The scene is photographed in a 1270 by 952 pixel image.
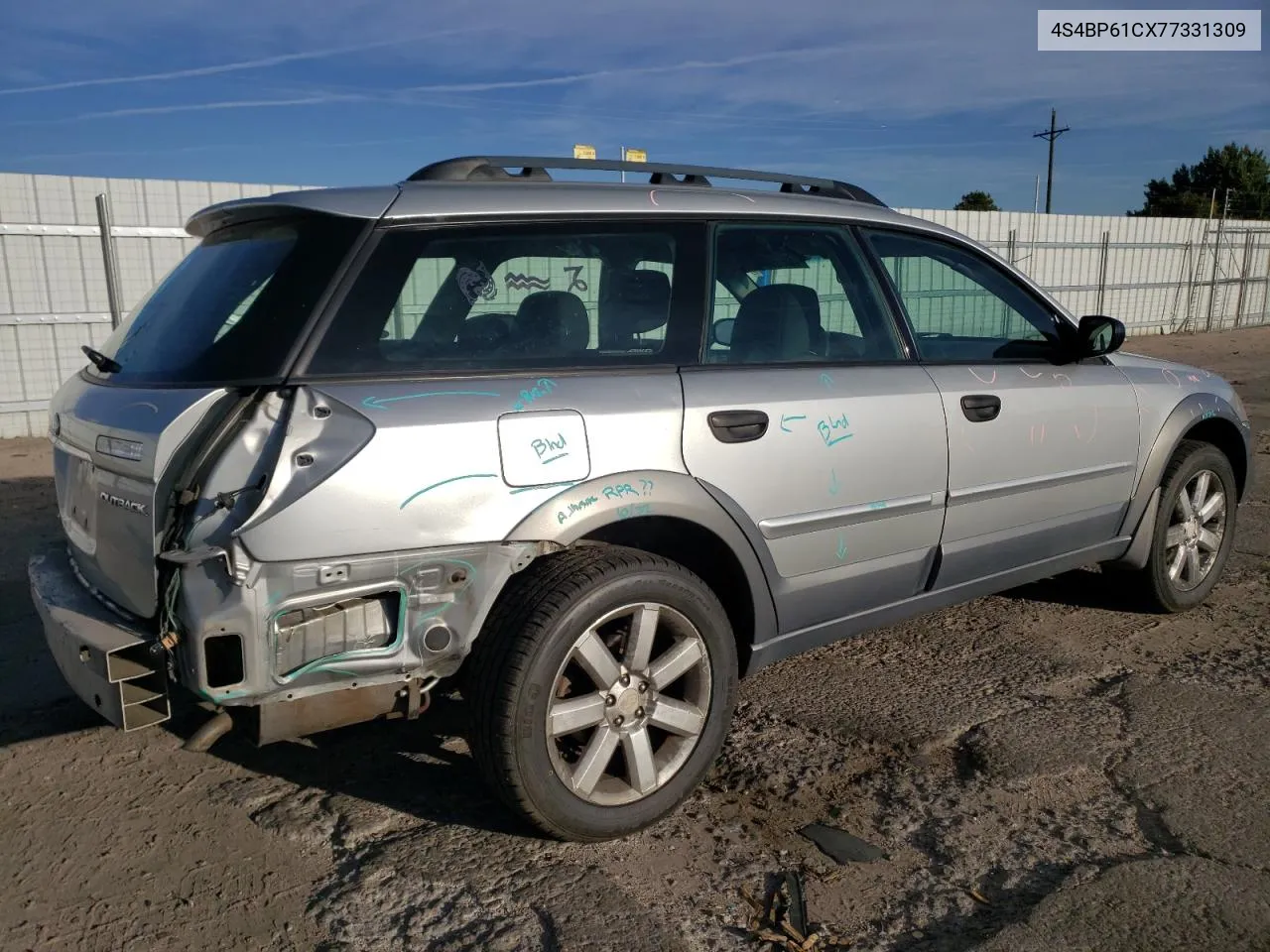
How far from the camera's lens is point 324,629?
2.36m

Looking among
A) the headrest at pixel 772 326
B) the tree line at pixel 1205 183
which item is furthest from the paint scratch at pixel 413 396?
the tree line at pixel 1205 183

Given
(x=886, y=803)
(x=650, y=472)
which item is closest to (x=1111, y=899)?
(x=886, y=803)

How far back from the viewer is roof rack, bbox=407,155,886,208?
3.00 meters

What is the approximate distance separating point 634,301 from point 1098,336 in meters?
2.00

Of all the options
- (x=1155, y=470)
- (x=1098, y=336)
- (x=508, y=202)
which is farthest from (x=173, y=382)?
(x=1155, y=470)

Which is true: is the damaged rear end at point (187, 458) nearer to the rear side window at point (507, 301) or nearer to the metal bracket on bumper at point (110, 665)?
the metal bracket on bumper at point (110, 665)

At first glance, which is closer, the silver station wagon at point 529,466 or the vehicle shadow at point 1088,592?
the silver station wagon at point 529,466

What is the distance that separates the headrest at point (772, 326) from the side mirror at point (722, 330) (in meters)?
0.02

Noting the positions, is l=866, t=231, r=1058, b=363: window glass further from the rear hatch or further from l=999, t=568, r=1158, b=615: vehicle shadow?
the rear hatch

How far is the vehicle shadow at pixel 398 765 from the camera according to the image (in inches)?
116

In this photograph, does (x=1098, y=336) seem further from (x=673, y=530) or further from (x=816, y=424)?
(x=673, y=530)

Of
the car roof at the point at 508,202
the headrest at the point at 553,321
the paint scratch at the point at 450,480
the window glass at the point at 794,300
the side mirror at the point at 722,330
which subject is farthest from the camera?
the window glass at the point at 794,300

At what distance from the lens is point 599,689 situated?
271 cm

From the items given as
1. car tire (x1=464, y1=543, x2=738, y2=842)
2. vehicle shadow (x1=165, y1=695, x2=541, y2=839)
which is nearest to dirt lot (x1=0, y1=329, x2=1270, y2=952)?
vehicle shadow (x1=165, y1=695, x2=541, y2=839)
